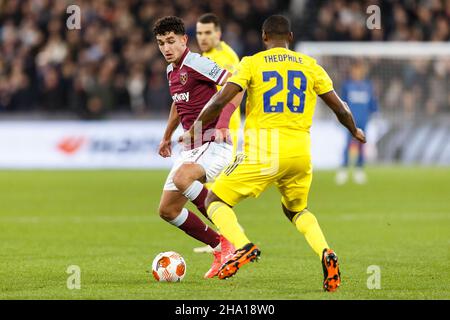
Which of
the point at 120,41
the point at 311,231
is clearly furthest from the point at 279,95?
the point at 120,41

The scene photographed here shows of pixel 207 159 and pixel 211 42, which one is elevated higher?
pixel 211 42

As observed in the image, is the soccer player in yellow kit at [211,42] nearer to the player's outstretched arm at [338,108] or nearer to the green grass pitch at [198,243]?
the green grass pitch at [198,243]

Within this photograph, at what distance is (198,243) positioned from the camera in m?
11.4

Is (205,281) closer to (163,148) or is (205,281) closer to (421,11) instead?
(163,148)

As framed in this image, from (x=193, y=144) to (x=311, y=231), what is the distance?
1.68 m

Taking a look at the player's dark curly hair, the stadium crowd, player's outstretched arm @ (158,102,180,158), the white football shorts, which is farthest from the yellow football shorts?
the stadium crowd

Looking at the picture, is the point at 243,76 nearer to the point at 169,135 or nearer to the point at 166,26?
the point at 166,26

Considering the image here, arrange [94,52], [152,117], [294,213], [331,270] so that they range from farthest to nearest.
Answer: [94,52] < [152,117] < [294,213] < [331,270]

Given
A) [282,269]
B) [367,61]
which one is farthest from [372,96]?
[282,269]

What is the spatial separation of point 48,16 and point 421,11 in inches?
375

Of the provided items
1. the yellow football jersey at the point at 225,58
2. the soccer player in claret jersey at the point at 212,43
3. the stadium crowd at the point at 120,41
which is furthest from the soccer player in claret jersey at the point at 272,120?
the stadium crowd at the point at 120,41

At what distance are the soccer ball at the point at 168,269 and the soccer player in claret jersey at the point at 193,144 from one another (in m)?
0.35

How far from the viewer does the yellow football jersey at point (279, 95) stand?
769cm

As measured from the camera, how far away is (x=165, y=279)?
8250 mm
